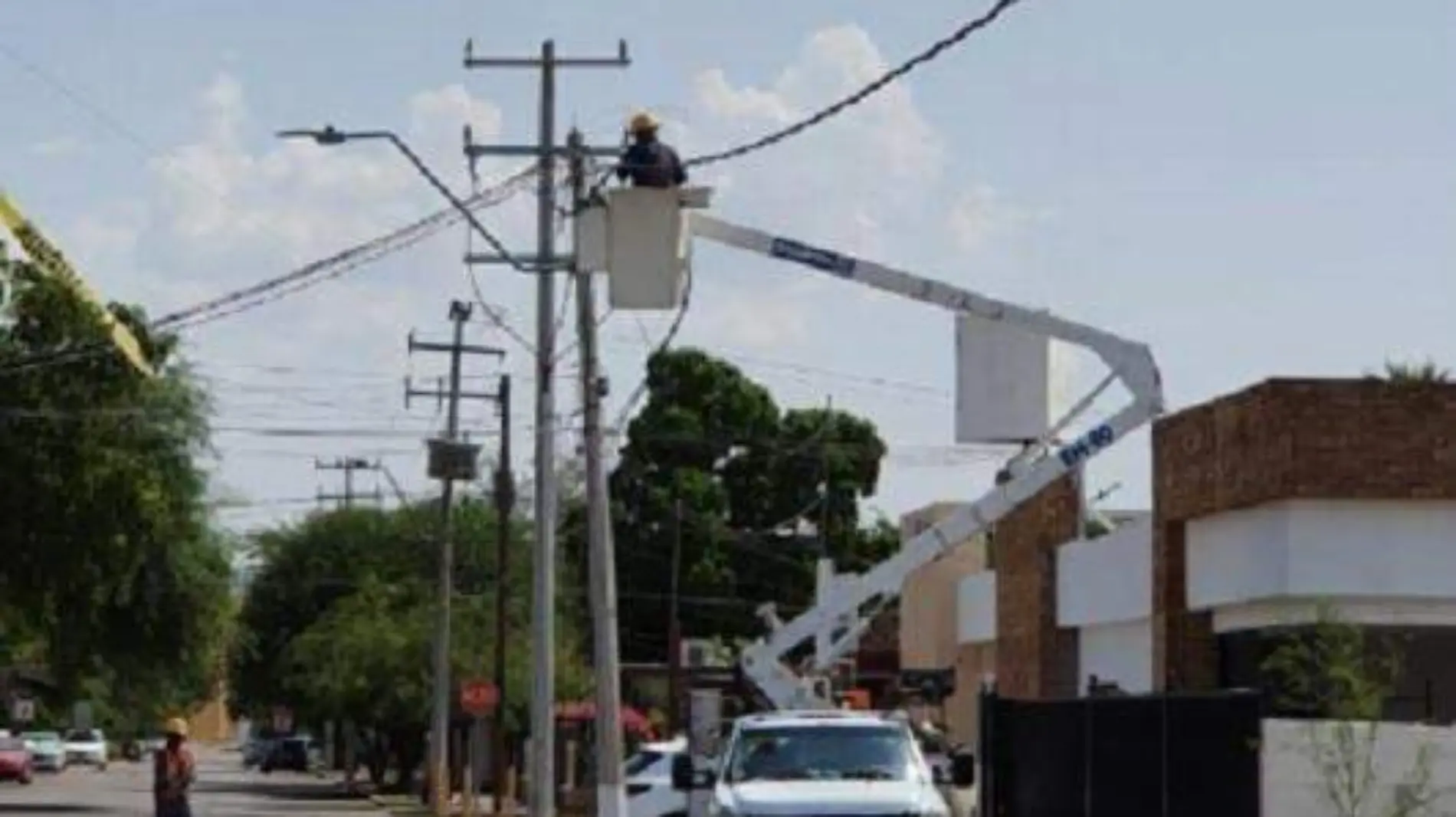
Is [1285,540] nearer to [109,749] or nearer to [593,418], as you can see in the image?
[593,418]

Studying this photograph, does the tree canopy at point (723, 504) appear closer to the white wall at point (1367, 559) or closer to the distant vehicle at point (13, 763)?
the distant vehicle at point (13, 763)

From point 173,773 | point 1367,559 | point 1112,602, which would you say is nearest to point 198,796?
point 1112,602

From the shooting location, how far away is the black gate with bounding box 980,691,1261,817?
25500mm

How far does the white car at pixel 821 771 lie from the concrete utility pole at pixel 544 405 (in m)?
15.2

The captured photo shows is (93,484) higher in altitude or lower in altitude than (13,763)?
higher

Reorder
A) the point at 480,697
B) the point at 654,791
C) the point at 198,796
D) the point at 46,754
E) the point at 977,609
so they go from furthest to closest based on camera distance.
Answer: the point at 46,754, the point at 198,796, the point at 977,609, the point at 480,697, the point at 654,791

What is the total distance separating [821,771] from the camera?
2897 centimetres

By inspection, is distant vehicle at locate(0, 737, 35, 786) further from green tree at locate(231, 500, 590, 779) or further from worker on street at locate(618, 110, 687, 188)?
worker on street at locate(618, 110, 687, 188)

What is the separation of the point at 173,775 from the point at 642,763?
14.6 metres

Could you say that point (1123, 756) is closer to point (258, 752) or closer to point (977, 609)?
point (977, 609)

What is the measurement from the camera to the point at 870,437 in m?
106

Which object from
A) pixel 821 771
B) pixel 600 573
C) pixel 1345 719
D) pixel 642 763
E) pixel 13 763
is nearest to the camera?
pixel 1345 719

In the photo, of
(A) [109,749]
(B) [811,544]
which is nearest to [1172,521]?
(B) [811,544]

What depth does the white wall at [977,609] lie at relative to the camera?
64.0 metres
